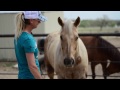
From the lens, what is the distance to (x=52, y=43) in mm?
5031

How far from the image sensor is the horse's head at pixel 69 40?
343 centimetres

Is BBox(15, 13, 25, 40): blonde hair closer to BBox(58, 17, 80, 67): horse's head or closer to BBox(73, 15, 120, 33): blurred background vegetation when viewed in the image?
BBox(58, 17, 80, 67): horse's head

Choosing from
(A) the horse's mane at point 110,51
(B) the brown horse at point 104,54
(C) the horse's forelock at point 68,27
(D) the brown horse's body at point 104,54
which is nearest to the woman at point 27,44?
(C) the horse's forelock at point 68,27

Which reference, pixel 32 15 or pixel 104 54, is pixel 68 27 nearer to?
pixel 32 15

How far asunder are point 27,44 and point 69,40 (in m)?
1.36

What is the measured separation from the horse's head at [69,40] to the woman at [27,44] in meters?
1.20

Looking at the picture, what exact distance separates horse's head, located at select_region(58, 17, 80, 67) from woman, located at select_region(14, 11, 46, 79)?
47.2 inches

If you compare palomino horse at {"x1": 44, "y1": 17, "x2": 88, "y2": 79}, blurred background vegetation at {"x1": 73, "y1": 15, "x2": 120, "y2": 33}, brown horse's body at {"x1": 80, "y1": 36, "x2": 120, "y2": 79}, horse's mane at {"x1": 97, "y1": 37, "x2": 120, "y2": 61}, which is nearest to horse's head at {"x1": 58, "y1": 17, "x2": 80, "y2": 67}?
palomino horse at {"x1": 44, "y1": 17, "x2": 88, "y2": 79}

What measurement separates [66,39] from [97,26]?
39.4 metres

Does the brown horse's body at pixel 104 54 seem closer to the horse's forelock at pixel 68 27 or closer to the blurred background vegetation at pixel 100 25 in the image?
the horse's forelock at pixel 68 27

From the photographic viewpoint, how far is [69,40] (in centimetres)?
348

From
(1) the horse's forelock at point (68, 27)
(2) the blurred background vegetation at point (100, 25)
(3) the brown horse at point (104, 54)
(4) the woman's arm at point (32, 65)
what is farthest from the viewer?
(2) the blurred background vegetation at point (100, 25)

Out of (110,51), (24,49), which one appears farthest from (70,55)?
(110,51)
